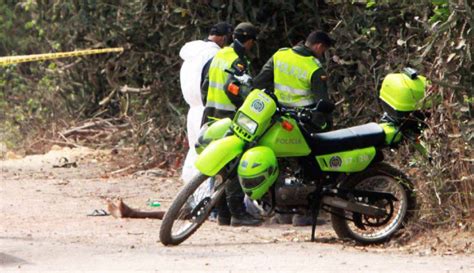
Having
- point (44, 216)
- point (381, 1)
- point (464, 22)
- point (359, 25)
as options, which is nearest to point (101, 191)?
point (44, 216)

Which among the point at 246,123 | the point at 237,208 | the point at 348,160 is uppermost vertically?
the point at 246,123

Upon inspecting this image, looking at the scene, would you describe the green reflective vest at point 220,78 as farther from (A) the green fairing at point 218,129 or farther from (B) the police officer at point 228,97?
(A) the green fairing at point 218,129

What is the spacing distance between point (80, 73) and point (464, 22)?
1041cm

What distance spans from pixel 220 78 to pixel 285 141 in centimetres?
179

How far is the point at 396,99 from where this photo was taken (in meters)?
11.3

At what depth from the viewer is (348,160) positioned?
36.3 feet

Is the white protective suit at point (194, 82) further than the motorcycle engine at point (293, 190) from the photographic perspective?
Yes

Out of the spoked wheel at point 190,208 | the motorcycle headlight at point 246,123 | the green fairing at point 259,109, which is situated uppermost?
the green fairing at point 259,109

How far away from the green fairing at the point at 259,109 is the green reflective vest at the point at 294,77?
4.12ft

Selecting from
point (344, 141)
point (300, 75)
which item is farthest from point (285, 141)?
point (300, 75)

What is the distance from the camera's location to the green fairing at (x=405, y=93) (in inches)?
442

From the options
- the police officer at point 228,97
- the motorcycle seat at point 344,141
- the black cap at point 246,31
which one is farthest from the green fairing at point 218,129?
the black cap at point 246,31

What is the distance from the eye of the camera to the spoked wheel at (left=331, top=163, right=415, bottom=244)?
11125mm

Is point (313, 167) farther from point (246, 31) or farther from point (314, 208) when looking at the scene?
point (246, 31)
